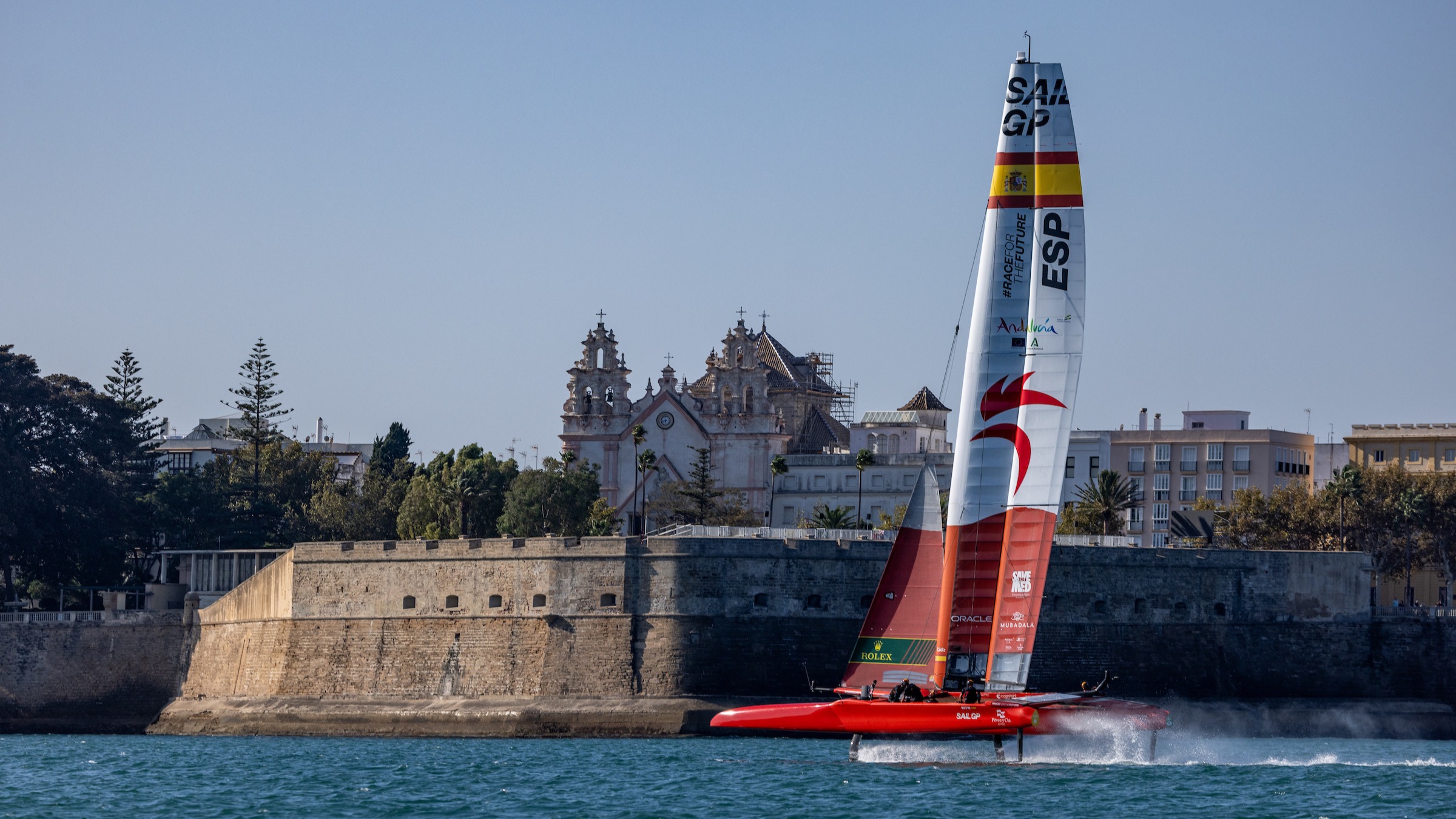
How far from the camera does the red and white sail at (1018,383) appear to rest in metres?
36.8

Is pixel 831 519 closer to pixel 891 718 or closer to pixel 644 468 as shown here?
pixel 644 468

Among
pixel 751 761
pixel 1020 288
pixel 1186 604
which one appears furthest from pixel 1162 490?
pixel 1020 288

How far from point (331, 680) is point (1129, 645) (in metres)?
20.4

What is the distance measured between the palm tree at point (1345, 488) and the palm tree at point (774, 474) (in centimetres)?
2005

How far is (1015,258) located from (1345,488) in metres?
41.4

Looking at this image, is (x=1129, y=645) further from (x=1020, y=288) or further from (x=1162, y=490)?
(x=1162, y=490)

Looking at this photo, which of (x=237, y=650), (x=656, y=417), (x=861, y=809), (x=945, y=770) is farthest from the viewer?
(x=656, y=417)

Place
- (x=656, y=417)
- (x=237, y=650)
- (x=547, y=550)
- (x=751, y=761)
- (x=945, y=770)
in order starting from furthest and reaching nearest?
(x=656, y=417) < (x=237, y=650) < (x=547, y=550) < (x=751, y=761) < (x=945, y=770)

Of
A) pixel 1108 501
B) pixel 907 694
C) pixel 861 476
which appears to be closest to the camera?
pixel 907 694

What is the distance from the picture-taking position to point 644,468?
79312 millimetres

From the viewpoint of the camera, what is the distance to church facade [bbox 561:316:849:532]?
292 ft

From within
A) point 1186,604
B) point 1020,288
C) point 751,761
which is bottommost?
point 751,761

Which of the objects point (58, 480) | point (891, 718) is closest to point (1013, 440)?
point (891, 718)

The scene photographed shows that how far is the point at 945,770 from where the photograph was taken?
41219 mm
